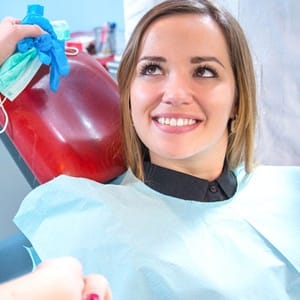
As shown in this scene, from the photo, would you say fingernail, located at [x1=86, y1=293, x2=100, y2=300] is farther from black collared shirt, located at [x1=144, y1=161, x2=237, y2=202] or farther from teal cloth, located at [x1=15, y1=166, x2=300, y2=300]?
black collared shirt, located at [x1=144, y1=161, x2=237, y2=202]

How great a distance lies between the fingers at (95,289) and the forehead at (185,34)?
55 centimetres

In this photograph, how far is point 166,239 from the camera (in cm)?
84

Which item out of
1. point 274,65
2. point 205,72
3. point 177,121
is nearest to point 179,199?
point 177,121

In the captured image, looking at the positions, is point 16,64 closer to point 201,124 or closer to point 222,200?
Answer: point 201,124

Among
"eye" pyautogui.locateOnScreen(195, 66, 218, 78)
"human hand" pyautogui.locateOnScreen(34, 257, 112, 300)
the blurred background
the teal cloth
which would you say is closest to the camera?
"human hand" pyautogui.locateOnScreen(34, 257, 112, 300)

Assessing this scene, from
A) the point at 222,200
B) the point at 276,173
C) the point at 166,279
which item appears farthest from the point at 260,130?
the point at 166,279

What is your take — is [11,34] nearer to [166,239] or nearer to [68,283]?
[166,239]

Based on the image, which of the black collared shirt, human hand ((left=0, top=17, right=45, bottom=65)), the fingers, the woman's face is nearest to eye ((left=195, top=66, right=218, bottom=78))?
the woman's face

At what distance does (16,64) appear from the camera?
3.12 feet

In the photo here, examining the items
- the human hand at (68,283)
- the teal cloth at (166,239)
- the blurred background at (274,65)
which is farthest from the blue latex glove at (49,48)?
the human hand at (68,283)

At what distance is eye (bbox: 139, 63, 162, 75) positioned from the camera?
91cm

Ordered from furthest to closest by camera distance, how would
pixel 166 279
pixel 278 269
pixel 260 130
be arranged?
pixel 260 130 → pixel 278 269 → pixel 166 279

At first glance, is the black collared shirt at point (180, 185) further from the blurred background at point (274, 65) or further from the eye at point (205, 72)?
the blurred background at point (274, 65)

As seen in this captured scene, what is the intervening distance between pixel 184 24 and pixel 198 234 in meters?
0.43
